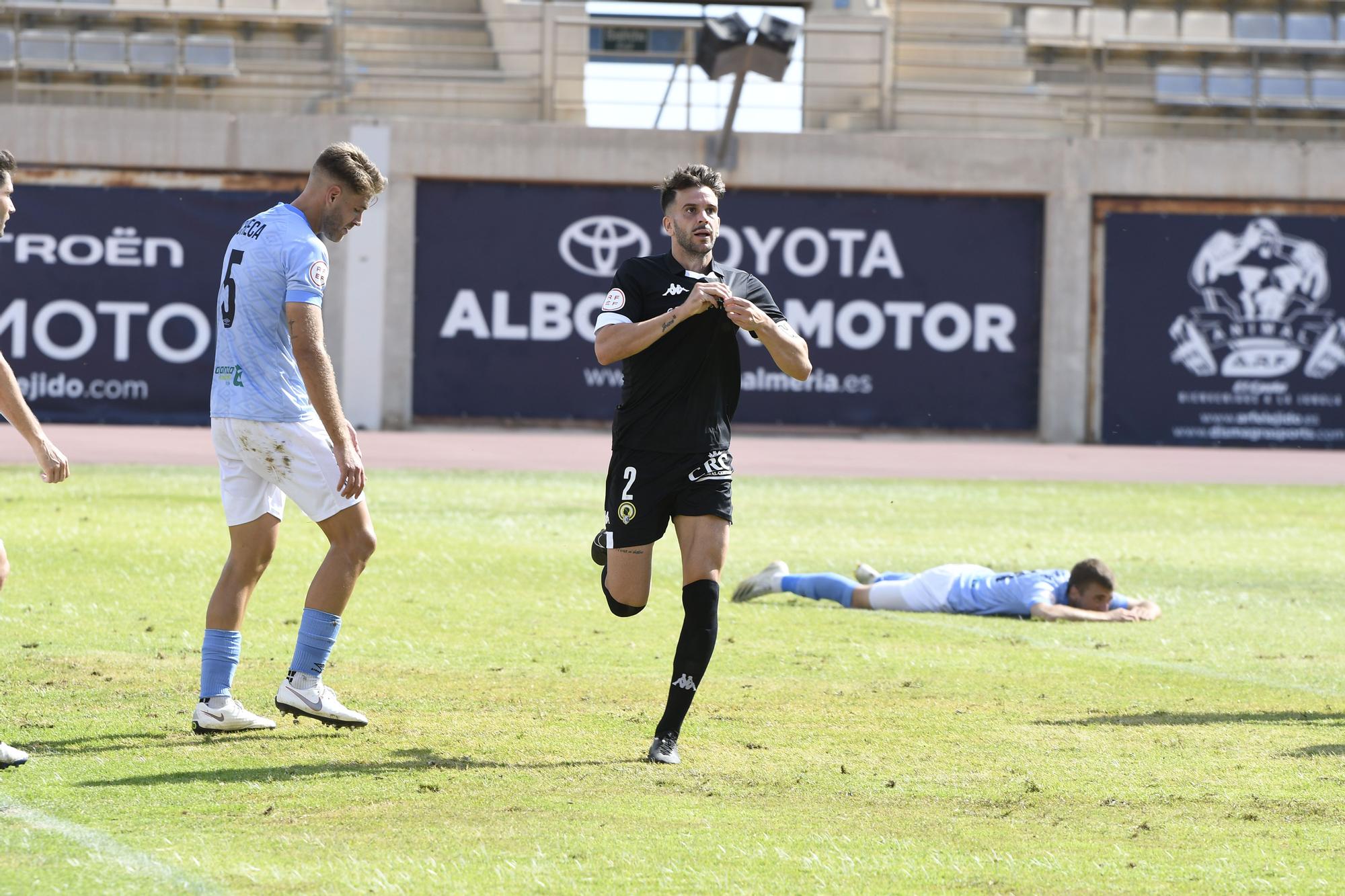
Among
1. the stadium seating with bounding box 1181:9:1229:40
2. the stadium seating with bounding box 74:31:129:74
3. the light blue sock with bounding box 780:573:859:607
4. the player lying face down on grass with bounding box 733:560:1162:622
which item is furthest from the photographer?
the stadium seating with bounding box 1181:9:1229:40

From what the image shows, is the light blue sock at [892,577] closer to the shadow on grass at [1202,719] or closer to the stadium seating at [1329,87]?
the shadow on grass at [1202,719]

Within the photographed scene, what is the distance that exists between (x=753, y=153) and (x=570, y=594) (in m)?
17.9

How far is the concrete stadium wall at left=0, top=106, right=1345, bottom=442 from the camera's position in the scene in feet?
90.0

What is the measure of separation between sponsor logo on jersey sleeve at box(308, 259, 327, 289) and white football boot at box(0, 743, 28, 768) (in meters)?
1.81

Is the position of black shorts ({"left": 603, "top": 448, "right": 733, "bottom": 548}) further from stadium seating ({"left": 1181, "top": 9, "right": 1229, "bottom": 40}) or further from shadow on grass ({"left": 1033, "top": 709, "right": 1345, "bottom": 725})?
stadium seating ({"left": 1181, "top": 9, "right": 1229, "bottom": 40})

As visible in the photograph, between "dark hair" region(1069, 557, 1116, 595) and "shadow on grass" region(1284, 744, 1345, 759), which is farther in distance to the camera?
"dark hair" region(1069, 557, 1116, 595)

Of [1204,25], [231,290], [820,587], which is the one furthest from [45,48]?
[231,290]

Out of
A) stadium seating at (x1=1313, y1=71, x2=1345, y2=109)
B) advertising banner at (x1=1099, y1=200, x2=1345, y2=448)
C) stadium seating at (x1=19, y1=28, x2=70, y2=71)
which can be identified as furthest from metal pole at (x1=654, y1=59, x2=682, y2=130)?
stadium seating at (x1=1313, y1=71, x2=1345, y2=109)

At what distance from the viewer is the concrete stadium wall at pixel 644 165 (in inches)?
1080

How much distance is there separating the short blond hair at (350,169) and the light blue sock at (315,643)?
1.53m

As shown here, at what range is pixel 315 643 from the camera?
6.34m

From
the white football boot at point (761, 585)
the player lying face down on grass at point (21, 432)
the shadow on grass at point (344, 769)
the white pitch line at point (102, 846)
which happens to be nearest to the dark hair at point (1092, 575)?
the white football boot at point (761, 585)

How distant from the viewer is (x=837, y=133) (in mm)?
27859

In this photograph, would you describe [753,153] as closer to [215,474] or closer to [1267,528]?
[215,474]
